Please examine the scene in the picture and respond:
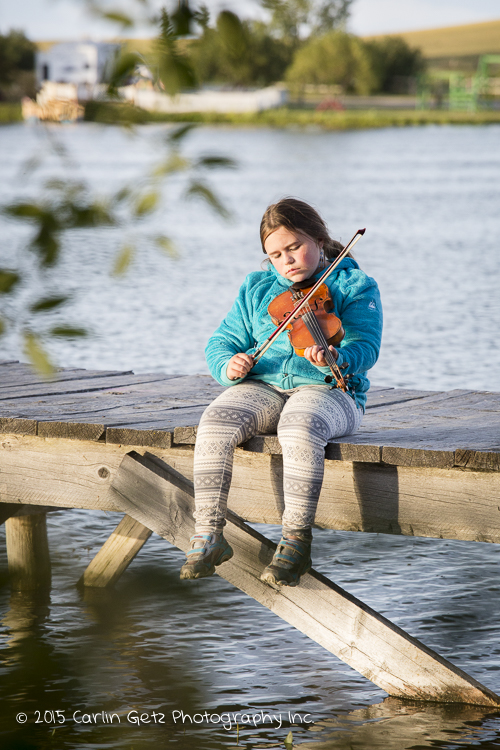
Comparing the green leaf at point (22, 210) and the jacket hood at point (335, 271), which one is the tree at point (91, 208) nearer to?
the green leaf at point (22, 210)

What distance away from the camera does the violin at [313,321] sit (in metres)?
3.56

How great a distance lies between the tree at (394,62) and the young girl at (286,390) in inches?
3589

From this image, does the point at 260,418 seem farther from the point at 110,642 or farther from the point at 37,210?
the point at 37,210

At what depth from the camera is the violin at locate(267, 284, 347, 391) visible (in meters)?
3.56

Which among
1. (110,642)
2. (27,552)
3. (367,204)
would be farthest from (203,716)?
(367,204)

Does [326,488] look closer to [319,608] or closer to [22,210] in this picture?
[319,608]

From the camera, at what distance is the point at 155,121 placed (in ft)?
4.17

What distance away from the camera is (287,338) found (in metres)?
3.71

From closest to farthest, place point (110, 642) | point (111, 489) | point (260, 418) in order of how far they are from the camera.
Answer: point (260, 418) → point (111, 489) → point (110, 642)

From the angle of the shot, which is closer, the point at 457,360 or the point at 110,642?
the point at 110,642

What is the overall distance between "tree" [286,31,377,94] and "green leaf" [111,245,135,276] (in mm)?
85955

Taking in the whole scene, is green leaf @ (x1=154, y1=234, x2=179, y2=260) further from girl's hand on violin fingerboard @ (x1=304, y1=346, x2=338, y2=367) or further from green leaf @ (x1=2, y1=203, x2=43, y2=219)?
girl's hand on violin fingerboard @ (x1=304, y1=346, x2=338, y2=367)

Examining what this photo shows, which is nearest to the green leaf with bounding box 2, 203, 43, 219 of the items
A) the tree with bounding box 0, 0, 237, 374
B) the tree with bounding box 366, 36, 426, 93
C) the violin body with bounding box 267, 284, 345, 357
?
the tree with bounding box 0, 0, 237, 374

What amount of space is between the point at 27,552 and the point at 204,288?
1002 centimetres
